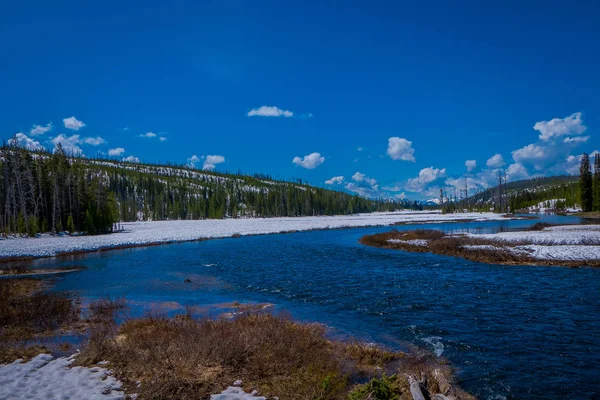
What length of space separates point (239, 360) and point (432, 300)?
1145 centimetres

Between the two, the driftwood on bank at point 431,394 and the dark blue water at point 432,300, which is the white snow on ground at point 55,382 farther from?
the dark blue water at point 432,300

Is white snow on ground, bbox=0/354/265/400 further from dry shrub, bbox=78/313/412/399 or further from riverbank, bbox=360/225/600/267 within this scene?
riverbank, bbox=360/225/600/267

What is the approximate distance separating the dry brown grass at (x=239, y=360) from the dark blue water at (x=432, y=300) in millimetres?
2402

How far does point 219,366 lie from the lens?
914cm

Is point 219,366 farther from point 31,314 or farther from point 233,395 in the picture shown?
point 31,314

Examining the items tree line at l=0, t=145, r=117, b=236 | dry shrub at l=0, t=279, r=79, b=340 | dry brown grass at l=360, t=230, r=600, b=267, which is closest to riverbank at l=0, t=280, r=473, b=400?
dry shrub at l=0, t=279, r=79, b=340

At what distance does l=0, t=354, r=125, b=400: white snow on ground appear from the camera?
793cm

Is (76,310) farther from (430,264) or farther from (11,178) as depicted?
(11,178)

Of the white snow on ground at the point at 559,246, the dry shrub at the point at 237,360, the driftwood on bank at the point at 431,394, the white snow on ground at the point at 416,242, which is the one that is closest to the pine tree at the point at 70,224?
the white snow on ground at the point at 416,242

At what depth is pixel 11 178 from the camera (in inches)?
2603

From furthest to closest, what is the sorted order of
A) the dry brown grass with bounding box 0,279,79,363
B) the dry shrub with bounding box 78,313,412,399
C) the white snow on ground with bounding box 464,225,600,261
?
the white snow on ground with bounding box 464,225,600,261
the dry brown grass with bounding box 0,279,79,363
the dry shrub with bounding box 78,313,412,399

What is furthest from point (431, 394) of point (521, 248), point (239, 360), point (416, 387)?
point (521, 248)

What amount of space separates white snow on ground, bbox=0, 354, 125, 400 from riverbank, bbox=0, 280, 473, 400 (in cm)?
2

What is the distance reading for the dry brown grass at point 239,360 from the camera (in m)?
8.09
